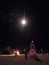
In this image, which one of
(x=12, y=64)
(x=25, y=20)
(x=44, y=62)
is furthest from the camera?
(x=25, y=20)

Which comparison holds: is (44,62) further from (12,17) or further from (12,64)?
(12,17)

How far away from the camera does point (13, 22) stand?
108 ft

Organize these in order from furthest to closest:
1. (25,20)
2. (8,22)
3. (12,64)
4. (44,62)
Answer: (8,22)
(25,20)
(44,62)
(12,64)

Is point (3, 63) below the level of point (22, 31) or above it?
below

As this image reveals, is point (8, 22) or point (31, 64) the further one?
point (8, 22)

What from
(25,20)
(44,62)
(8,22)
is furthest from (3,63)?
(8,22)

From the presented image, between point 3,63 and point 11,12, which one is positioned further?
point 11,12

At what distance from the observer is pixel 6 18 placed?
107ft

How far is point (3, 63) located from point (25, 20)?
18919mm

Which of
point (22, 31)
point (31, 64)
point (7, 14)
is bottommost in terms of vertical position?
point (31, 64)

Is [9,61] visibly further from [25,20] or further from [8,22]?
[8,22]

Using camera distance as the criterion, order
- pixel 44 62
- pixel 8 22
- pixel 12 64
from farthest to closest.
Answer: pixel 8 22
pixel 44 62
pixel 12 64

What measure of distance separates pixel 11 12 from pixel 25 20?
2439 mm

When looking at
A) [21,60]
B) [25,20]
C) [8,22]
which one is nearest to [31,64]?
[21,60]
